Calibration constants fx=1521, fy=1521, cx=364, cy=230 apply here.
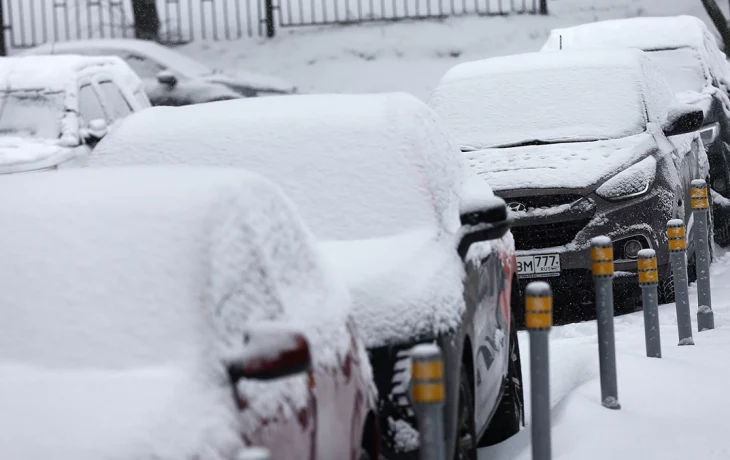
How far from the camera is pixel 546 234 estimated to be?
32.3 feet

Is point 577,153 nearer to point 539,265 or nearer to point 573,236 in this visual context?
point 573,236

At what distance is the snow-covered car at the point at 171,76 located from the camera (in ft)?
69.2

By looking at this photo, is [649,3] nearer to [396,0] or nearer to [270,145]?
[396,0]

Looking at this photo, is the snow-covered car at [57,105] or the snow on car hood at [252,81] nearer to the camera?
the snow-covered car at [57,105]

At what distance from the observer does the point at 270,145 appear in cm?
635

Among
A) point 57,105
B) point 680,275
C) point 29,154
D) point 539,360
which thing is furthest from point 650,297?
point 57,105

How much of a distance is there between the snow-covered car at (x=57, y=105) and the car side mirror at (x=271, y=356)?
9194 mm

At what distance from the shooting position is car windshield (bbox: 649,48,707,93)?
1434 centimetres

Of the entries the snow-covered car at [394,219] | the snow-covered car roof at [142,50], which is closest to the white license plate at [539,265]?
the snow-covered car at [394,219]

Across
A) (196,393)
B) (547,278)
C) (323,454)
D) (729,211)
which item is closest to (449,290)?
(323,454)

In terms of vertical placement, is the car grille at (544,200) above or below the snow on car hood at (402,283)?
below

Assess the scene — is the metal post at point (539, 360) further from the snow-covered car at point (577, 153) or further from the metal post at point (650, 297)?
the snow-covered car at point (577, 153)

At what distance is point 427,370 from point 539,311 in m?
1.15

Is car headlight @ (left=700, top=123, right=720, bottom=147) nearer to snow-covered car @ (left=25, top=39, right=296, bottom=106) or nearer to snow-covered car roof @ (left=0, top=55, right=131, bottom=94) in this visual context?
snow-covered car roof @ (left=0, top=55, right=131, bottom=94)
